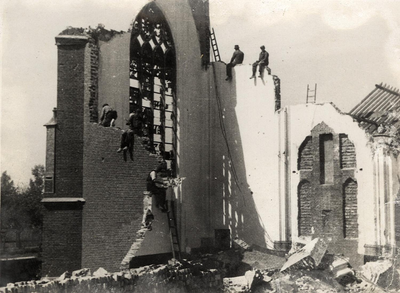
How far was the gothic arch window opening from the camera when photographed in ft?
59.6

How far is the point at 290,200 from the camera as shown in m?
19.1

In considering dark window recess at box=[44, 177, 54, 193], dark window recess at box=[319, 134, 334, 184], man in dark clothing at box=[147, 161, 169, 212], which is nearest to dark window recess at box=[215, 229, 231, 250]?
dark window recess at box=[319, 134, 334, 184]

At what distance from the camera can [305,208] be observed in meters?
18.8

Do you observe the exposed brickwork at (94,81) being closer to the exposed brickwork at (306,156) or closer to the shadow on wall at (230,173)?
the shadow on wall at (230,173)

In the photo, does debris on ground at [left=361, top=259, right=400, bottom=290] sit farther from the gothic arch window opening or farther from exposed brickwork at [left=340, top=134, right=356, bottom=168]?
the gothic arch window opening

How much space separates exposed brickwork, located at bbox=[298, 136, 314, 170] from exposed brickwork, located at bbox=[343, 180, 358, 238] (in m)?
1.59

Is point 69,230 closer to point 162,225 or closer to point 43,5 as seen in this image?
point 162,225

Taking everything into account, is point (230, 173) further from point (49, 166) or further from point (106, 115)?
point (49, 166)

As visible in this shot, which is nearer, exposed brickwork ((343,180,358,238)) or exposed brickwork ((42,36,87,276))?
exposed brickwork ((42,36,87,276))

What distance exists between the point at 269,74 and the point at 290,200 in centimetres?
489

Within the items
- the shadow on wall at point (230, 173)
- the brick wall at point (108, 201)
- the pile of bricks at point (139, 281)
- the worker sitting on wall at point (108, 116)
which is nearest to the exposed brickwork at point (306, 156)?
the shadow on wall at point (230, 173)

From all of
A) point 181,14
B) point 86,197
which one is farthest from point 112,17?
point 86,197

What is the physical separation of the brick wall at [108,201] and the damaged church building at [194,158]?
3 centimetres

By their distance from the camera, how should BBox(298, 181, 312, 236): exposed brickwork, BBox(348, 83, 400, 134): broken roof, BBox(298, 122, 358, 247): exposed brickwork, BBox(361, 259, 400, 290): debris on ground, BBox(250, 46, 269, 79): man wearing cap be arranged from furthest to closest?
BBox(250, 46, 269, 79): man wearing cap < BBox(298, 181, 312, 236): exposed brickwork < BBox(348, 83, 400, 134): broken roof < BBox(298, 122, 358, 247): exposed brickwork < BBox(361, 259, 400, 290): debris on ground
